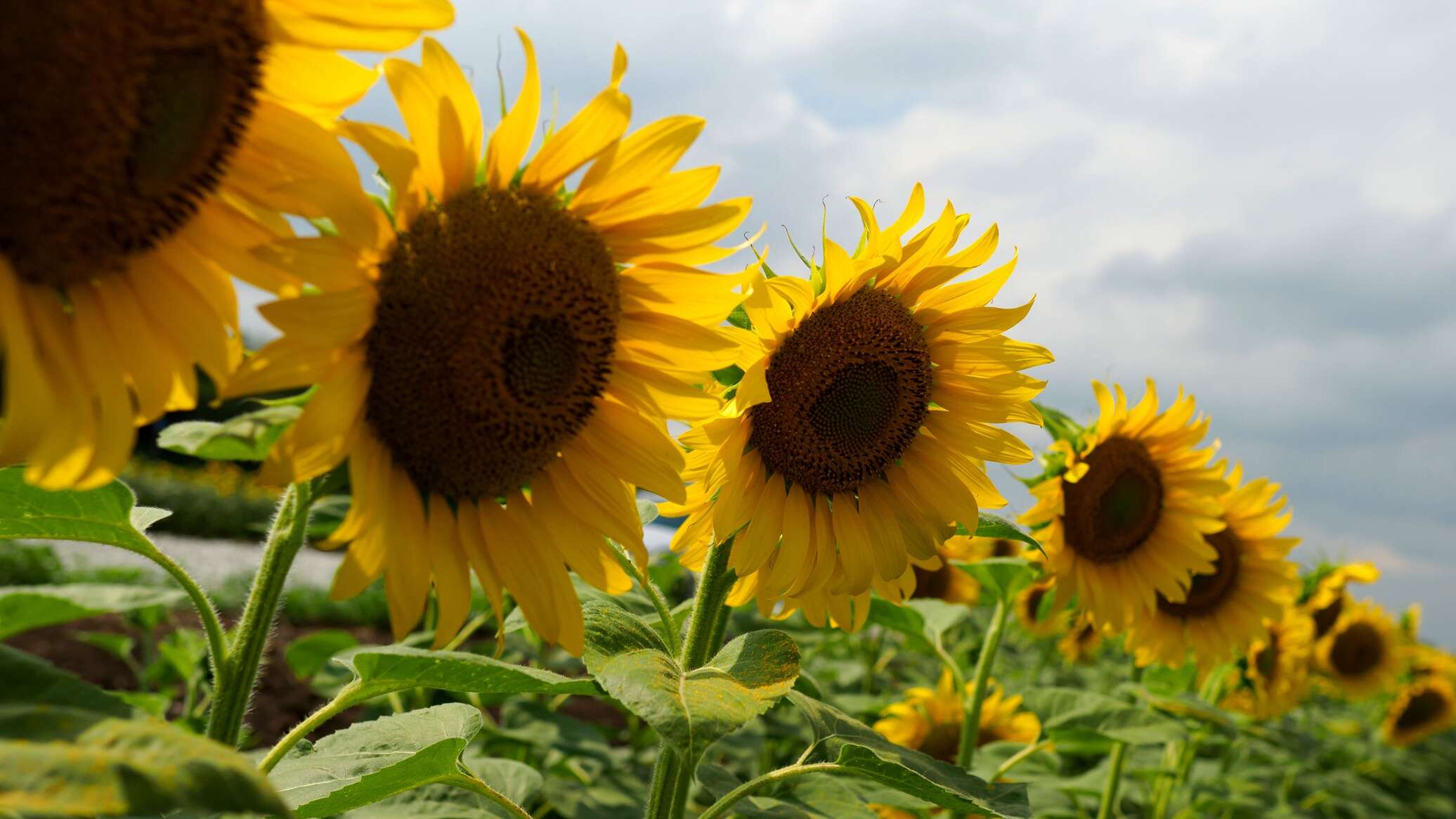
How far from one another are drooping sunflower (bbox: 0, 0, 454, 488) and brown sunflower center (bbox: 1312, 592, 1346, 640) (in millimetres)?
6067

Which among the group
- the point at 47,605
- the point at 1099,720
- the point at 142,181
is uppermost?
the point at 142,181

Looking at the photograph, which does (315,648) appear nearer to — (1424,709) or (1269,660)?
(1269,660)

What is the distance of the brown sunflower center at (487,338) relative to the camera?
120 cm

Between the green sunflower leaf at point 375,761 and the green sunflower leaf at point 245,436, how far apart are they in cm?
44

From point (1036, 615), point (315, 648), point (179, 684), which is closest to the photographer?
point (315, 648)

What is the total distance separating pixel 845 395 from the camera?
194 centimetres

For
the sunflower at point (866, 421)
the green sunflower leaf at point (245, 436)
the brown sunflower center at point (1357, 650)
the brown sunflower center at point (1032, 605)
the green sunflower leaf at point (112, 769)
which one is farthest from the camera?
the brown sunflower center at point (1357, 650)

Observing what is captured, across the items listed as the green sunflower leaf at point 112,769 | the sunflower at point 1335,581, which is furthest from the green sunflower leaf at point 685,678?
the sunflower at point 1335,581

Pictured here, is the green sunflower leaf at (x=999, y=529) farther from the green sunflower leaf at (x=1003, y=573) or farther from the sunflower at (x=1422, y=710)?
the sunflower at (x=1422, y=710)

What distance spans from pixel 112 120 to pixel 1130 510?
286 centimetres

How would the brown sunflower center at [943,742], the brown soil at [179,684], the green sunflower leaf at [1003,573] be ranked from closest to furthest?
the green sunflower leaf at [1003,573] → the brown sunflower center at [943,742] → the brown soil at [179,684]

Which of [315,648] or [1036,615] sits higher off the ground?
[1036,615]

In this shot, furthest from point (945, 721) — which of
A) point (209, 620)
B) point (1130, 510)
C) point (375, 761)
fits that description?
point (209, 620)

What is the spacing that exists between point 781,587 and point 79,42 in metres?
1.33
